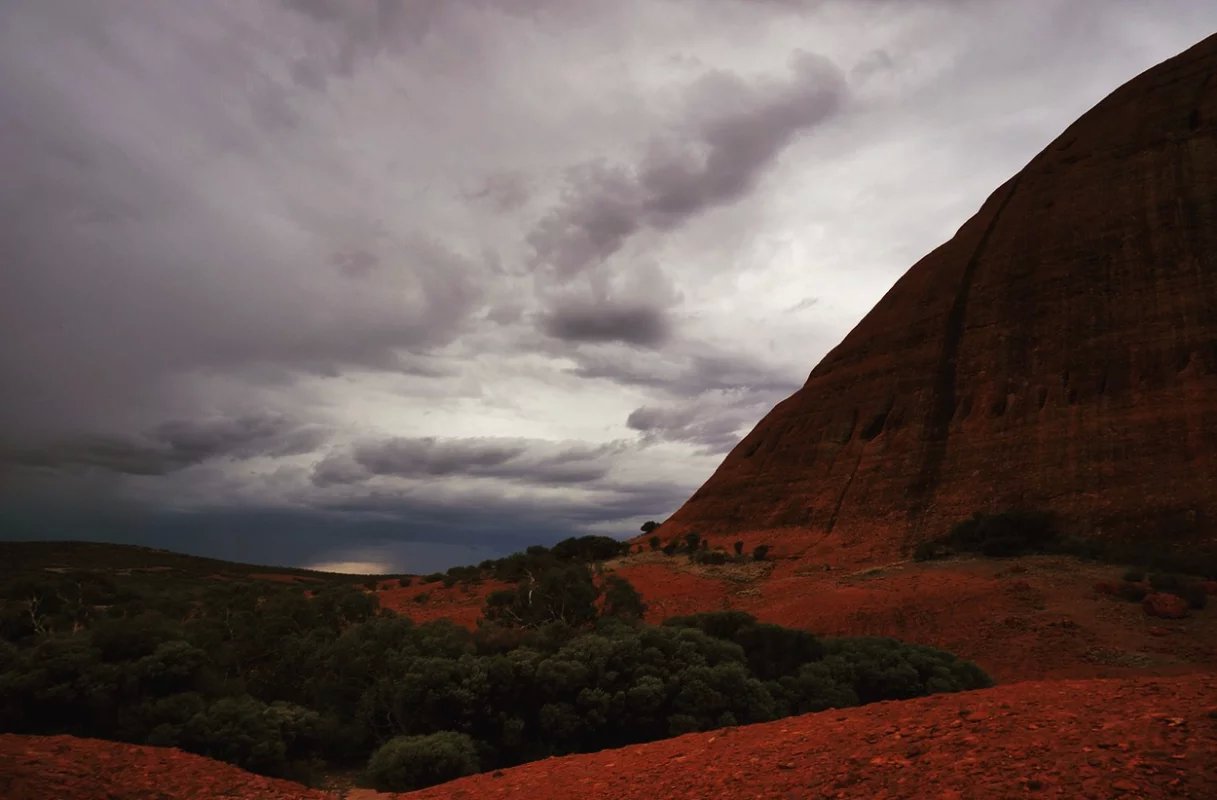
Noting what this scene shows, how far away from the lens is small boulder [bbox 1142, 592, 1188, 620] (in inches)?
803

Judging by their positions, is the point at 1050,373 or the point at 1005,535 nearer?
the point at 1005,535

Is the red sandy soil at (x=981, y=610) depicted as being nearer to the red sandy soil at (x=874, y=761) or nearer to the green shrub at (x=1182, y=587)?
the green shrub at (x=1182, y=587)

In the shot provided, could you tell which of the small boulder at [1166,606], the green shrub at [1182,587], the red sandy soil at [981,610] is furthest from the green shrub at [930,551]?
the small boulder at [1166,606]

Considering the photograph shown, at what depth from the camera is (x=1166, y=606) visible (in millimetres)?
20656

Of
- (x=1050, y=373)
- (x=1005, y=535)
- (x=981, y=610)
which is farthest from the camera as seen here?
(x=1050, y=373)

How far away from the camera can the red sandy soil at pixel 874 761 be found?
18.1 ft

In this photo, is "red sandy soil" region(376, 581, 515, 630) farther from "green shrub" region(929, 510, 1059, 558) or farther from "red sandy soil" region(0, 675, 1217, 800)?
"green shrub" region(929, 510, 1059, 558)

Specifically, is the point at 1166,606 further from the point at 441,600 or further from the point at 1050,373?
the point at 441,600

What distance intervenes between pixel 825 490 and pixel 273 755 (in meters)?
39.9

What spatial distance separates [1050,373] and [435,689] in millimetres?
41004

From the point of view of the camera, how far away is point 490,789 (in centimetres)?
888

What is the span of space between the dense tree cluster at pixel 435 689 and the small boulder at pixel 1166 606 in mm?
10865

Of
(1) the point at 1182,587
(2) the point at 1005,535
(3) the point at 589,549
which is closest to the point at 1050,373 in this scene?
(2) the point at 1005,535

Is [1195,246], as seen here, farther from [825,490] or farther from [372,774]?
[372,774]
